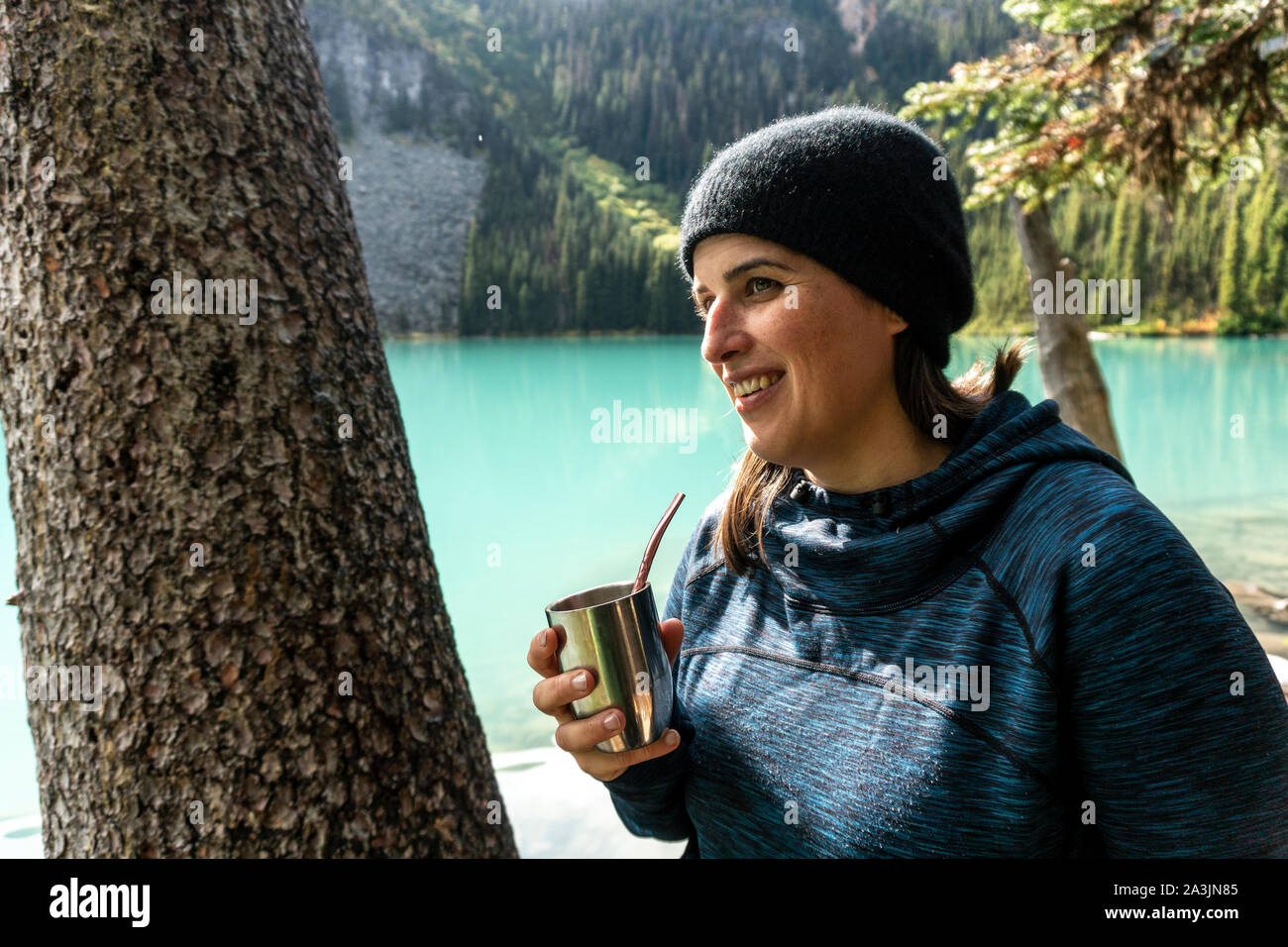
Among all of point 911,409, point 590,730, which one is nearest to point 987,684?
point 911,409

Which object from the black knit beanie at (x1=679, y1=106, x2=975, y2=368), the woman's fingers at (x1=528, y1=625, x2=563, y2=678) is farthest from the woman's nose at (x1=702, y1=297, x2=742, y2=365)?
the woman's fingers at (x1=528, y1=625, x2=563, y2=678)

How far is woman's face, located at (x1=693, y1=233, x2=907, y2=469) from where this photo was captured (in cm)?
136

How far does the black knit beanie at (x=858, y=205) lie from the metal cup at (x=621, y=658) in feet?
1.99

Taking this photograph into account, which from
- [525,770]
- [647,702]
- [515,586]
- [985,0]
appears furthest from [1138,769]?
[985,0]

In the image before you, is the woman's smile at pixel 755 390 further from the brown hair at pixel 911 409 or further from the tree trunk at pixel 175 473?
the tree trunk at pixel 175 473

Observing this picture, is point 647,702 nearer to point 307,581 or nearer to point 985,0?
point 307,581

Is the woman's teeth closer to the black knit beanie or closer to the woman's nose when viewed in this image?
the woman's nose

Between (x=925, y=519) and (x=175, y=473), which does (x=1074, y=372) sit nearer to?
(x=925, y=519)

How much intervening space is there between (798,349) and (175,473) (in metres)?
1.21

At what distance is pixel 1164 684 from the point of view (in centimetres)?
104

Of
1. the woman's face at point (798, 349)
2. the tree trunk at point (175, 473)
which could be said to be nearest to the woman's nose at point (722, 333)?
the woman's face at point (798, 349)

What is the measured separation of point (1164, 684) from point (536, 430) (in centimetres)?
2170

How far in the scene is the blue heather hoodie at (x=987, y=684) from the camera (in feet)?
3.40

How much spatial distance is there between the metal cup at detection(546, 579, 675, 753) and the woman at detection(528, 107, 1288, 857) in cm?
3
